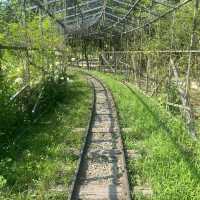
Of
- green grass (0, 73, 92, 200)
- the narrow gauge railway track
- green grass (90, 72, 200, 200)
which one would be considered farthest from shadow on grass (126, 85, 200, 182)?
green grass (0, 73, 92, 200)

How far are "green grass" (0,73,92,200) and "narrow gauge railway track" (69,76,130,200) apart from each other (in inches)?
7.5

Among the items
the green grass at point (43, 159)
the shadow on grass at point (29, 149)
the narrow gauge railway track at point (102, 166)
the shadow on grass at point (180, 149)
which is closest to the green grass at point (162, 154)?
the shadow on grass at point (180, 149)

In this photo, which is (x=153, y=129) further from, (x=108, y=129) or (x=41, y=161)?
(x=41, y=161)

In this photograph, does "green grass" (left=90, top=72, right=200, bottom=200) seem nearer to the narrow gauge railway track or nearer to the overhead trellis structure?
the narrow gauge railway track

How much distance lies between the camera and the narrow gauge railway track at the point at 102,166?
6227 mm

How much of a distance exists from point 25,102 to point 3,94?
2327 millimetres

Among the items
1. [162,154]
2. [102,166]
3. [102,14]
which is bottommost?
[102,166]

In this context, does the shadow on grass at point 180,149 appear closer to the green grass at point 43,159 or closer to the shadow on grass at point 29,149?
the green grass at point 43,159

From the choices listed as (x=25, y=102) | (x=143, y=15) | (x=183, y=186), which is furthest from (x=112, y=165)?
(x=143, y=15)

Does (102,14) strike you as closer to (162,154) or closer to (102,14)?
(102,14)

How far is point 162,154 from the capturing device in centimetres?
783

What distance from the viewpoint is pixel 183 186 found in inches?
246

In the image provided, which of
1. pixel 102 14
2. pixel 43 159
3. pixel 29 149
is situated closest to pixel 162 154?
pixel 43 159

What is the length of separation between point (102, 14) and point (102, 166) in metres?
24.2
